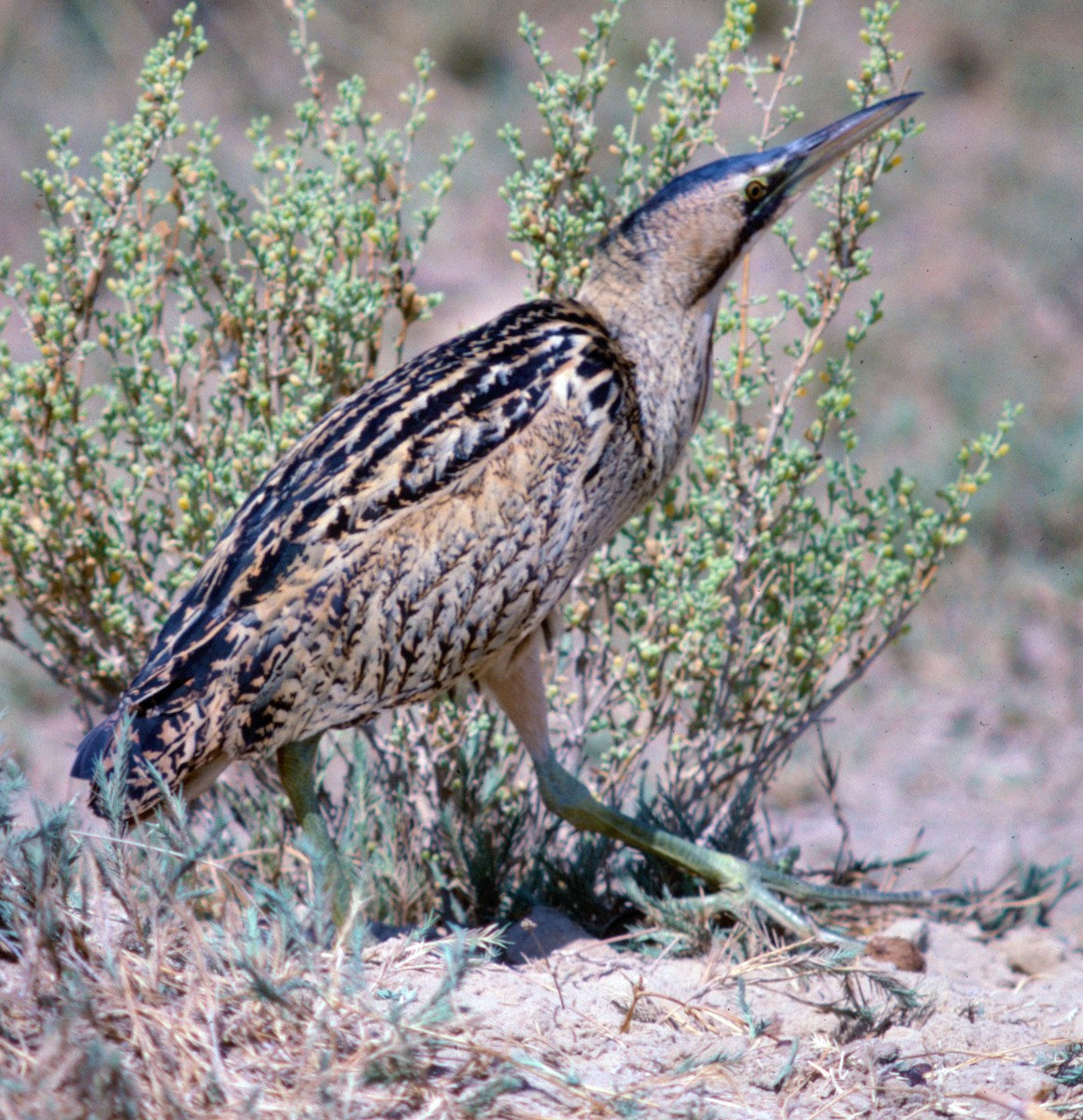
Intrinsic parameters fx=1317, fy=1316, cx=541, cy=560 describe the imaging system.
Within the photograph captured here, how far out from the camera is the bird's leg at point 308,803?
2.97 m

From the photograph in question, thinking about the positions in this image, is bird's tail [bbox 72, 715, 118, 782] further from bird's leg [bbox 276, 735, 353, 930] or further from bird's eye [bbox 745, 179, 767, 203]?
bird's eye [bbox 745, 179, 767, 203]

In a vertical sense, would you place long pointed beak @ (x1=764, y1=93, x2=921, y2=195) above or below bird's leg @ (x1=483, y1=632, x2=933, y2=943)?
above

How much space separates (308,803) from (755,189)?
193 centimetres

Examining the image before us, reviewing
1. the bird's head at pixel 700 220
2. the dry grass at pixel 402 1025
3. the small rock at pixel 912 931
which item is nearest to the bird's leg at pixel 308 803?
the dry grass at pixel 402 1025

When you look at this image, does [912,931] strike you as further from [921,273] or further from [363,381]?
[921,273]

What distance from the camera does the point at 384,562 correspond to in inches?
113

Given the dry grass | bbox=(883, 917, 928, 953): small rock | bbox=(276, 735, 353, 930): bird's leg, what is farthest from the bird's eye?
bbox=(883, 917, 928, 953): small rock

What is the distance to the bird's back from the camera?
2832 mm

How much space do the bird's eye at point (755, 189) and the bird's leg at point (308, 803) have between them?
5.85 feet

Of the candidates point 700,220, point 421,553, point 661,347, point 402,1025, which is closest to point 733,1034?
point 402,1025

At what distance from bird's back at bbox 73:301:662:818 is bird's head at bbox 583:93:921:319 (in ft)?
1.33

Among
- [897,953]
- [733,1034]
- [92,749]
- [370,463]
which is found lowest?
[733,1034]

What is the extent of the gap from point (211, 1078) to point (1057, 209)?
28.2 ft

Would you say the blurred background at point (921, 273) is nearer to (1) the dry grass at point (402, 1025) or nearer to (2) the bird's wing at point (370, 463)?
(2) the bird's wing at point (370, 463)
